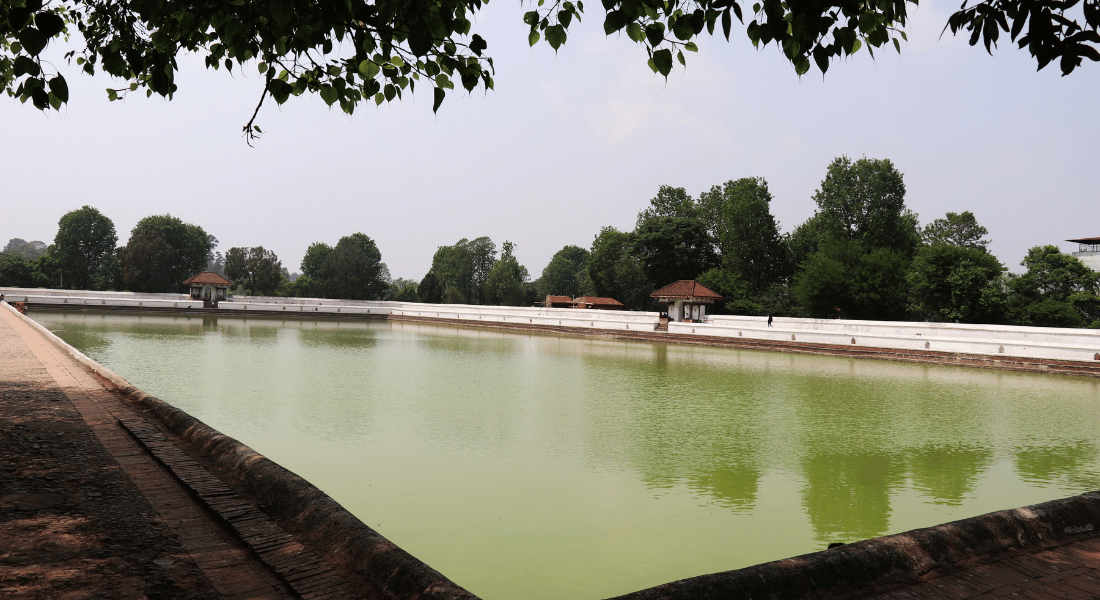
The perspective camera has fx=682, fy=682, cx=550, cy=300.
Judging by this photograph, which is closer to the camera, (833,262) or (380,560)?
(380,560)

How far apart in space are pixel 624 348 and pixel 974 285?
17080 millimetres

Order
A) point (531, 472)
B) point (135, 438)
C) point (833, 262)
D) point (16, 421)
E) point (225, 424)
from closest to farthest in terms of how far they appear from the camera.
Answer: point (135, 438), point (16, 421), point (531, 472), point (225, 424), point (833, 262)

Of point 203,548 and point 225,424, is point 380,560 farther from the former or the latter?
point 225,424

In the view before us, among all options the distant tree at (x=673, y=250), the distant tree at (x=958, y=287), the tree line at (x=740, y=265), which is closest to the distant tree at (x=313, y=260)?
the tree line at (x=740, y=265)

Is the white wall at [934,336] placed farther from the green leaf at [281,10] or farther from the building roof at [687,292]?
the green leaf at [281,10]

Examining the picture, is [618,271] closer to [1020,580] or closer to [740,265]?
[740,265]

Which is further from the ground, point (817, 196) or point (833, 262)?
point (817, 196)

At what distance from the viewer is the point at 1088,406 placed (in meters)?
13.7

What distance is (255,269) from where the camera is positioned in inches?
2473

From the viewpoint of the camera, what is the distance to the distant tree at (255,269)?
6203 cm

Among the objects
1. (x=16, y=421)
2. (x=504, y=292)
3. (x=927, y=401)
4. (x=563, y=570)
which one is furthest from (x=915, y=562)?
(x=504, y=292)

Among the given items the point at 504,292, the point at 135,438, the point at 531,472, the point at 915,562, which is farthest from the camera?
the point at 504,292

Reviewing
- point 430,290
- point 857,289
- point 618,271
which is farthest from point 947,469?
point 430,290

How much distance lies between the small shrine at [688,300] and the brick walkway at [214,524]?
33.3 m
